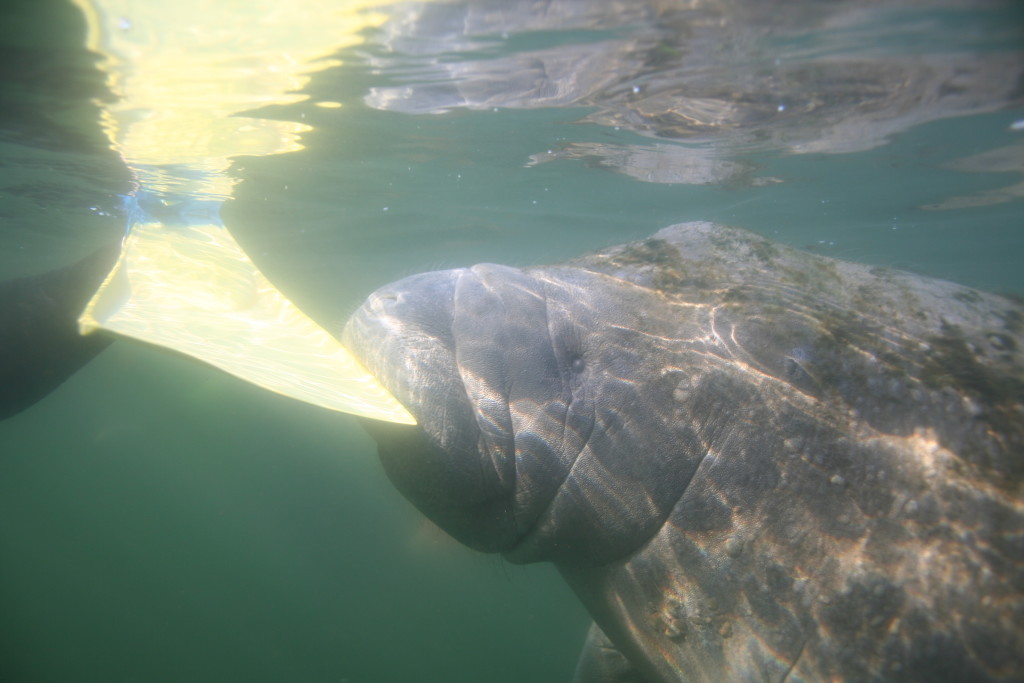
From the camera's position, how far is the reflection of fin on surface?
439cm

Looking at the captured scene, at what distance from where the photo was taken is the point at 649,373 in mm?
2533

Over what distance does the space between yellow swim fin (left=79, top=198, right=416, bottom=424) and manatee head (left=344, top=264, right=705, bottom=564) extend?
196mm

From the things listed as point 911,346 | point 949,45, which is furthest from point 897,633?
point 949,45

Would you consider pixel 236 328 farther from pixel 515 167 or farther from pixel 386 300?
pixel 515 167

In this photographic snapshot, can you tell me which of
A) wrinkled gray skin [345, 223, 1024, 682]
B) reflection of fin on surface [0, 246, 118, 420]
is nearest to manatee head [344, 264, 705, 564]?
wrinkled gray skin [345, 223, 1024, 682]

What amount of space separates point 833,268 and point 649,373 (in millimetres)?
1370

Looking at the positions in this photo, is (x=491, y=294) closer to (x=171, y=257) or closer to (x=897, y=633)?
(x=897, y=633)

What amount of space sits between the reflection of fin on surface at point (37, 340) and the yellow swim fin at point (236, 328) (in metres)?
0.71

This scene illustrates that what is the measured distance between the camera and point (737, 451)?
2312 mm

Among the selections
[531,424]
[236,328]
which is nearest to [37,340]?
[236,328]

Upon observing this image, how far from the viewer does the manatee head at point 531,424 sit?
7.89 feet

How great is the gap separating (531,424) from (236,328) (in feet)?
6.00

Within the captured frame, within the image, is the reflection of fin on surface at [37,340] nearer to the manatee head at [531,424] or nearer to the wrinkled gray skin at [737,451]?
the manatee head at [531,424]

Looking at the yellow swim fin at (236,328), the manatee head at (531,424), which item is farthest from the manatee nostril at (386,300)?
the yellow swim fin at (236,328)
